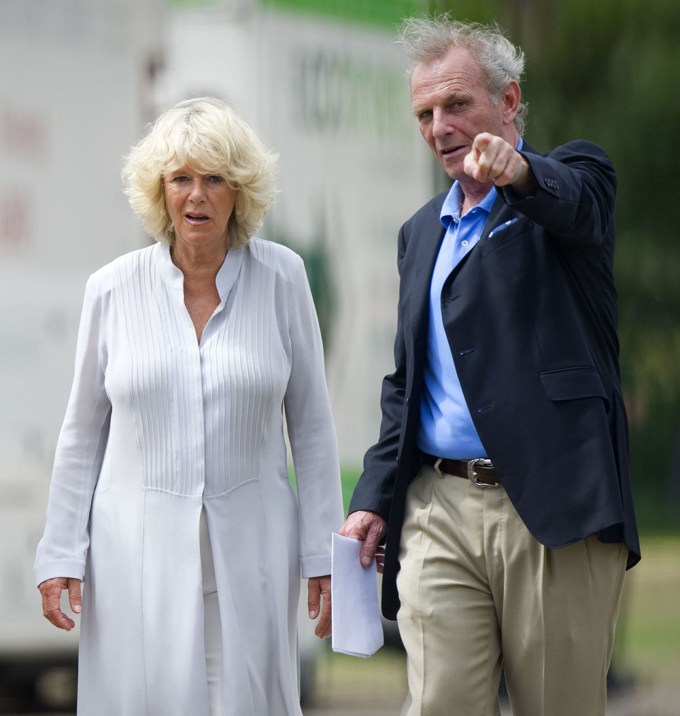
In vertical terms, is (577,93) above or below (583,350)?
above

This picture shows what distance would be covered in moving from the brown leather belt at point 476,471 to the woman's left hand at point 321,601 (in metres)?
0.51

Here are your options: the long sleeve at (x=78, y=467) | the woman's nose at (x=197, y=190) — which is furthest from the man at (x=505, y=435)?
the long sleeve at (x=78, y=467)

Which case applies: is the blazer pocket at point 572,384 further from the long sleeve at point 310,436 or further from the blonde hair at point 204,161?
the blonde hair at point 204,161

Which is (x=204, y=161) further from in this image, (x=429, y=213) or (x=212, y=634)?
(x=212, y=634)

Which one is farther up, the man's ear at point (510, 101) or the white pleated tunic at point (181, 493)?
the man's ear at point (510, 101)

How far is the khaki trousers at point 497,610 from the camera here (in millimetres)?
3457

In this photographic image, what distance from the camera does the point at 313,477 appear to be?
3.98m

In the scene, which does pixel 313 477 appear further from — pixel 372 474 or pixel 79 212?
pixel 79 212

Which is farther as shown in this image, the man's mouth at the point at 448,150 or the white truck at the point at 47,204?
the white truck at the point at 47,204

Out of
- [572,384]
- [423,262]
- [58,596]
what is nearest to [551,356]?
[572,384]

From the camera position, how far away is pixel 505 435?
11.2 feet

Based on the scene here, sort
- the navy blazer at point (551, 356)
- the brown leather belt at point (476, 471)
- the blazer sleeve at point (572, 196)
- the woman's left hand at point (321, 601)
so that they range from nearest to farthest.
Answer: the blazer sleeve at point (572, 196) → the navy blazer at point (551, 356) → the brown leather belt at point (476, 471) → the woman's left hand at point (321, 601)

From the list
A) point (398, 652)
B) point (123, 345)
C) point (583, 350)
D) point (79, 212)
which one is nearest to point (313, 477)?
point (123, 345)

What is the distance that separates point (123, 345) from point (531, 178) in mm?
1119
